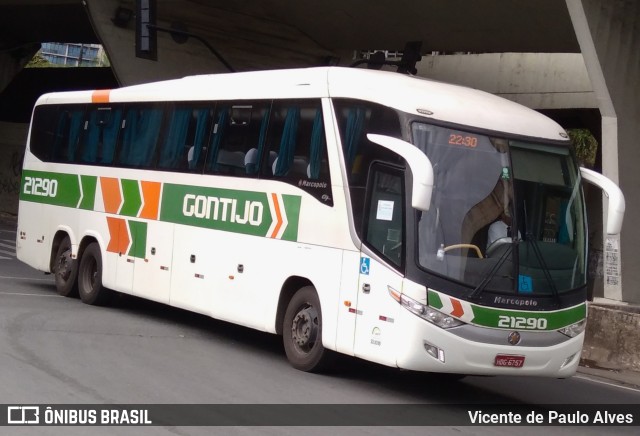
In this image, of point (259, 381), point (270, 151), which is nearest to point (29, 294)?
point (270, 151)

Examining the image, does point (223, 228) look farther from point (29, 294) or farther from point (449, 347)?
point (29, 294)

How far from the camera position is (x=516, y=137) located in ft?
34.8

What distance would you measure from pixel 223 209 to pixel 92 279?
4.21 metres

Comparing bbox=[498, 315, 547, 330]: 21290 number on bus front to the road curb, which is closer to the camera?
bbox=[498, 315, 547, 330]: 21290 number on bus front

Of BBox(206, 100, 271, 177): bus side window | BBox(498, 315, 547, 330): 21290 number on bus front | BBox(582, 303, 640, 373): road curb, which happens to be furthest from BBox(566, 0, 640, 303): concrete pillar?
BBox(498, 315, 547, 330): 21290 number on bus front

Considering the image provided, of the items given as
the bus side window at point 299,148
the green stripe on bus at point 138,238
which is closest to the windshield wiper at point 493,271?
the bus side window at point 299,148

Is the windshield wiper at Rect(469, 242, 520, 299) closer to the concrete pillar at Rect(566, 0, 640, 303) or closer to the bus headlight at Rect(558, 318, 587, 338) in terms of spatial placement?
the bus headlight at Rect(558, 318, 587, 338)

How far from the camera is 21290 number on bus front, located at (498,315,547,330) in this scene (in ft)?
32.8

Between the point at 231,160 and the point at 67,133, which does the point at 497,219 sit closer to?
the point at 231,160

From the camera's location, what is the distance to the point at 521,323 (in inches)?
397

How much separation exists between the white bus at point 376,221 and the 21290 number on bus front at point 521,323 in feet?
0.05

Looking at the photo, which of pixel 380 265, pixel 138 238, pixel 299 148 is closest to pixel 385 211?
pixel 380 265

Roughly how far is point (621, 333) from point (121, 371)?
8182 mm

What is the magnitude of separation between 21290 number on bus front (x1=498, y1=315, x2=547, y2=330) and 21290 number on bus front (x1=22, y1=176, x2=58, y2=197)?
9.69m
